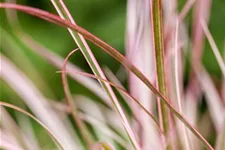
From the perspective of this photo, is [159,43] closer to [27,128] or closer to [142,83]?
[142,83]

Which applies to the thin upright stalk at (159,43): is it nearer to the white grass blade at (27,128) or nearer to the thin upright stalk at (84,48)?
the thin upright stalk at (84,48)

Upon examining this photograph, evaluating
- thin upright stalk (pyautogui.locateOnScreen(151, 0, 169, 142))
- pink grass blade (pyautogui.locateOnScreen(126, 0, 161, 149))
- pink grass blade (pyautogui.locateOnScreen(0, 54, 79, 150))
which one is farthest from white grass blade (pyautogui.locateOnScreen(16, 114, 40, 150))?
thin upright stalk (pyautogui.locateOnScreen(151, 0, 169, 142))

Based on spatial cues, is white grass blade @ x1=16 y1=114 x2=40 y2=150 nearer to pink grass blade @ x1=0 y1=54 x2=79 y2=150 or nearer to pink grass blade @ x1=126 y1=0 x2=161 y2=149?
pink grass blade @ x1=0 y1=54 x2=79 y2=150

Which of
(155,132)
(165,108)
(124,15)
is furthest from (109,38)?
(165,108)

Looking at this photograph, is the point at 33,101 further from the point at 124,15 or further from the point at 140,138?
the point at 124,15

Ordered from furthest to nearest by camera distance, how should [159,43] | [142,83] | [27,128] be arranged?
[27,128]
[142,83]
[159,43]

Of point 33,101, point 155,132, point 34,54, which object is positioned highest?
point 34,54

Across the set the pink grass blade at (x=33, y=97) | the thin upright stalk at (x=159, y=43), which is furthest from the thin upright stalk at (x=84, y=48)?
the pink grass blade at (x=33, y=97)

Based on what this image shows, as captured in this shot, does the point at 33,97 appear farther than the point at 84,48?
Yes

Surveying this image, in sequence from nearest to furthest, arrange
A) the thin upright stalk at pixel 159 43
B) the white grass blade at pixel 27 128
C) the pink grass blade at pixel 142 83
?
1. the thin upright stalk at pixel 159 43
2. the pink grass blade at pixel 142 83
3. the white grass blade at pixel 27 128

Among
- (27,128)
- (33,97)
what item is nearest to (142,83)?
(33,97)

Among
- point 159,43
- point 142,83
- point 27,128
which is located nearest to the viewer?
point 159,43
